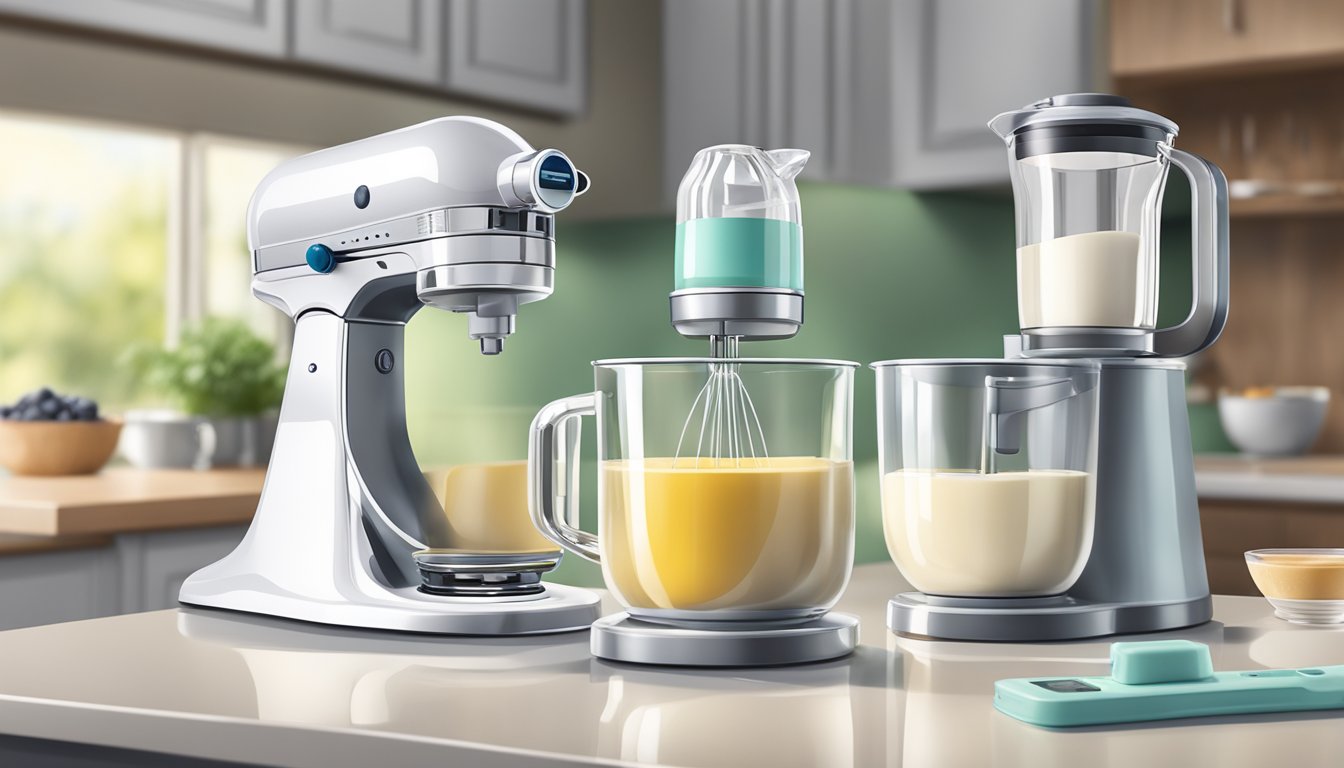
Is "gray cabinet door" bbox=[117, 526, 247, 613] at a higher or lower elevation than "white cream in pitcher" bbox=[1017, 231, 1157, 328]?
lower

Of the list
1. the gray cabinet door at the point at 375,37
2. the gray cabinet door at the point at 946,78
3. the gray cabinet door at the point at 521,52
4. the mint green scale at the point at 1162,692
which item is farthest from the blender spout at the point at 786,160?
the gray cabinet door at the point at 946,78

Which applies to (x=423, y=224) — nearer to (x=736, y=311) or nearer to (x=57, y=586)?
(x=736, y=311)

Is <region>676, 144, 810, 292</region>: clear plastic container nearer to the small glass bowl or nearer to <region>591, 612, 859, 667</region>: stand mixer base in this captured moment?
<region>591, 612, 859, 667</region>: stand mixer base

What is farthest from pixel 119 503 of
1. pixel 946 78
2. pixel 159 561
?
pixel 946 78

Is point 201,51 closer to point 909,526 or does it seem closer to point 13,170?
point 13,170

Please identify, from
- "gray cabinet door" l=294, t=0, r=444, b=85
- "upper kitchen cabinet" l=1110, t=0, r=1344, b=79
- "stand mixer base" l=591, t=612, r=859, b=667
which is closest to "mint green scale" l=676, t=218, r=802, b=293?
Answer: "stand mixer base" l=591, t=612, r=859, b=667

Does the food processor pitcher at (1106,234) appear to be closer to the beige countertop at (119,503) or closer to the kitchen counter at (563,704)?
the kitchen counter at (563,704)

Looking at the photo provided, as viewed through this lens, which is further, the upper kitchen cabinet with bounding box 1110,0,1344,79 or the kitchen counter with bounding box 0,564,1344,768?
the upper kitchen cabinet with bounding box 1110,0,1344,79

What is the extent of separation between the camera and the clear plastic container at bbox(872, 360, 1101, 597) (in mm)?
895

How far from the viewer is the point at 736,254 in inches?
33.6

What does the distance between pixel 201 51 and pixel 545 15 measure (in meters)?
0.73

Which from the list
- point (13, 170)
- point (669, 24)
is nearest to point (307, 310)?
point (13, 170)

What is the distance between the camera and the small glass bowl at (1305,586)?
988 millimetres

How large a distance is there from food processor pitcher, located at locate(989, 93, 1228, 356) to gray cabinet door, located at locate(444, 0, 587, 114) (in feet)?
6.28
